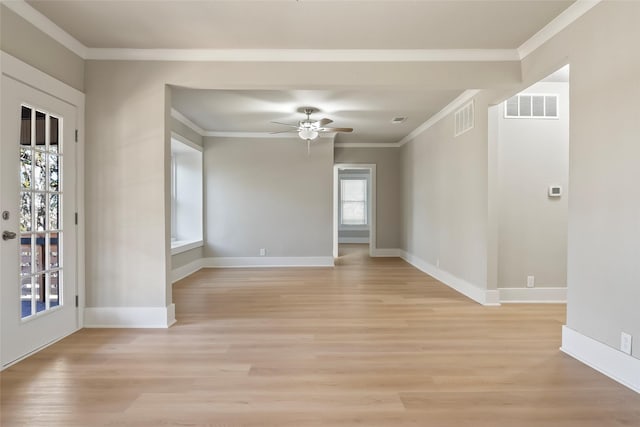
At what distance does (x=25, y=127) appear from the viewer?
2.86 m

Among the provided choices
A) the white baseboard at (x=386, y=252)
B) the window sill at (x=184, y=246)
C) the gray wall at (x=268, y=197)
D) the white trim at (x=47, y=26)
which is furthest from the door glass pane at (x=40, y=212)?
the white baseboard at (x=386, y=252)

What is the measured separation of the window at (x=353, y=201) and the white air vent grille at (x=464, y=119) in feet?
23.2

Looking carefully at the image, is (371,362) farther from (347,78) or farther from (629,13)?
(629,13)

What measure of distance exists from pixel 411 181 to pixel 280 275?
3443mm

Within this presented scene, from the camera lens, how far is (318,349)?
9.87 feet

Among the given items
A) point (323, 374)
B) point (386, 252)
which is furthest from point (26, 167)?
point (386, 252)

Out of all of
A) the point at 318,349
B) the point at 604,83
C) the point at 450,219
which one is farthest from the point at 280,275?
the point at 604,83

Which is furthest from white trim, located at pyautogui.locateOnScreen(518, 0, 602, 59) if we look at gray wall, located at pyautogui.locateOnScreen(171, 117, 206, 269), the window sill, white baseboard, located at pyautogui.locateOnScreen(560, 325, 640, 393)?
the window sill

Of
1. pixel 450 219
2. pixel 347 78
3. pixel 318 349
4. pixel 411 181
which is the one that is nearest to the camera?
pixel 318 349

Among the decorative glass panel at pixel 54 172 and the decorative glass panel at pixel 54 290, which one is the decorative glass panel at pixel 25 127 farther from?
→ the decorative glass panel at pixel 54 290

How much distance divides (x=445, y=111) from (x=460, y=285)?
264 centimetres

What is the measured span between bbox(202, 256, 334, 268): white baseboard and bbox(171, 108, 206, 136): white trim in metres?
2.52

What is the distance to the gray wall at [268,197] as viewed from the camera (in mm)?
7285

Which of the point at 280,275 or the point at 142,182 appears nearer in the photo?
the point at 142,182
